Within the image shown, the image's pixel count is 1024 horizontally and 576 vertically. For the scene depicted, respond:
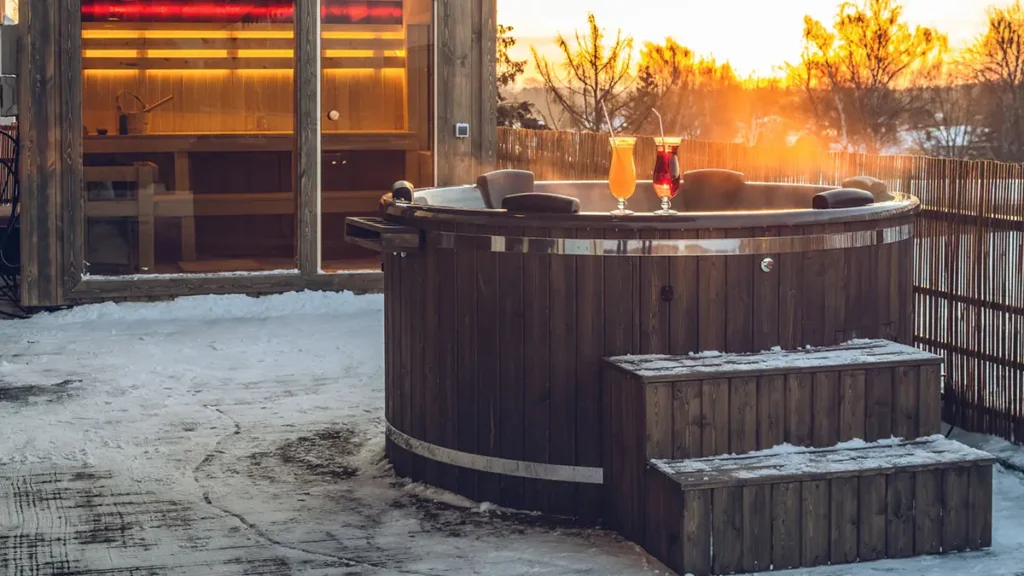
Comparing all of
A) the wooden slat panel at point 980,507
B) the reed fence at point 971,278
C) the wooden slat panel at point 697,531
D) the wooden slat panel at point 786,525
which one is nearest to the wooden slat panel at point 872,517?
the wooden slat panel at point 786,525

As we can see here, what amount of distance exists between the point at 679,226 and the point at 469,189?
243 centimetres

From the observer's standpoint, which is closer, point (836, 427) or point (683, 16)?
point (836, 427)

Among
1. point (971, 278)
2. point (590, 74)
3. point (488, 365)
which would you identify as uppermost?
point (590, 74)

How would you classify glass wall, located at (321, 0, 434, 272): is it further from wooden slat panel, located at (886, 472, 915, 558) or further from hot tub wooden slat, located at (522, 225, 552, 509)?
wooden slat panel, located at (886, 472, 915, 558)

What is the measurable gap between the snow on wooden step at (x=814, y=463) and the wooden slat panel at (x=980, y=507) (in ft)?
0.18

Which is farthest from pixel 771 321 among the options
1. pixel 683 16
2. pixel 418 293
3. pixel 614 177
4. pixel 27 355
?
pixel 683 16

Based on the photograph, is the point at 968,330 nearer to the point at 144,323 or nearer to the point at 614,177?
the point at 614,177

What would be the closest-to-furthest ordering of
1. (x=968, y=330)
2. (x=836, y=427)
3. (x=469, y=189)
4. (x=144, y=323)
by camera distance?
(x=836, y=427) < (x=968, y=330) < (x=469, y=189) < (x=144, y=323)

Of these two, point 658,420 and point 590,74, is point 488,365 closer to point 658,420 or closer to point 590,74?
point 658,420

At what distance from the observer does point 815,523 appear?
518 centimetres

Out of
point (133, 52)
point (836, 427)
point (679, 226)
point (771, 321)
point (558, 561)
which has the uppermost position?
point (133, 52)

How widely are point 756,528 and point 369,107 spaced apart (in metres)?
7.25

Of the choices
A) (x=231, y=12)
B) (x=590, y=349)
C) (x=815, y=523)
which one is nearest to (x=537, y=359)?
(x=590, y=349)

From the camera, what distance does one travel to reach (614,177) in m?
6.31
